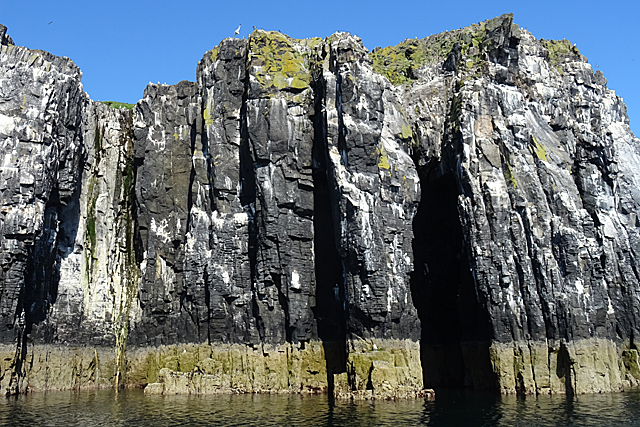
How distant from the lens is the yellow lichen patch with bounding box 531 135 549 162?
4244 cm

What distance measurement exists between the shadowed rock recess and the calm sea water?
8.53 feet

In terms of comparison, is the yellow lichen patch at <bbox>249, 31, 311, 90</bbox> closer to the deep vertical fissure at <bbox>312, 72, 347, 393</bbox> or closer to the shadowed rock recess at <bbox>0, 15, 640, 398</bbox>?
the shadowed rock recess at <bbox>0, 15, 640, 398</bbox>

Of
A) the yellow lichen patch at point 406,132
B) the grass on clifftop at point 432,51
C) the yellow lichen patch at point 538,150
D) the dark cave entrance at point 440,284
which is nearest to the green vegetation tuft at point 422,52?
the grass on clifftop at point 432,51

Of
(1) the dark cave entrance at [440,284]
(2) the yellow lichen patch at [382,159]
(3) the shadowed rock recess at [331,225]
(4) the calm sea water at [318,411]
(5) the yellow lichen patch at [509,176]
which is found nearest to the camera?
(4) the calm sea water at [318,411]

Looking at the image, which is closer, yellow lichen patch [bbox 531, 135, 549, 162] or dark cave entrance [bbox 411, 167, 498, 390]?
yellow lichen patch [bbox 531, 135, 549, 162]

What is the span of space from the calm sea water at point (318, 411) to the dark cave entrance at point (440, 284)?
7.13 metres

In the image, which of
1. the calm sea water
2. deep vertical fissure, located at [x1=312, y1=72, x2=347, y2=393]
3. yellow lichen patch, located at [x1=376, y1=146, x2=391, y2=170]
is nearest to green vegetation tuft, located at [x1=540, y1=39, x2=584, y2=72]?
yellow lichen patch, located at [x1=376, y1=146, x2=391, y2=170]

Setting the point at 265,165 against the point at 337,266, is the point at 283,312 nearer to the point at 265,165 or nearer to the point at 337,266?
the point at 337,266

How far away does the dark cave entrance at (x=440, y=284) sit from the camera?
46.6 metres

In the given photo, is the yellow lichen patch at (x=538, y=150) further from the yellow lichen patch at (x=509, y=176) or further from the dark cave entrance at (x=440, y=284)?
the dark cave entrance at (x=440, y=284)

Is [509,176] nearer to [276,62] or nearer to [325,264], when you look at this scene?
[325,264]

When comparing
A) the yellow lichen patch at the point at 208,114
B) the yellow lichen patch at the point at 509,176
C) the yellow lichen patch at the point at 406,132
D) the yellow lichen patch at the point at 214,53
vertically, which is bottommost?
the yellow lichen patch at the point at 509,176

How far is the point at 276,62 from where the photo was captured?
48312 millimetres

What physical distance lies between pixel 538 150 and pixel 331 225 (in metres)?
16.2
